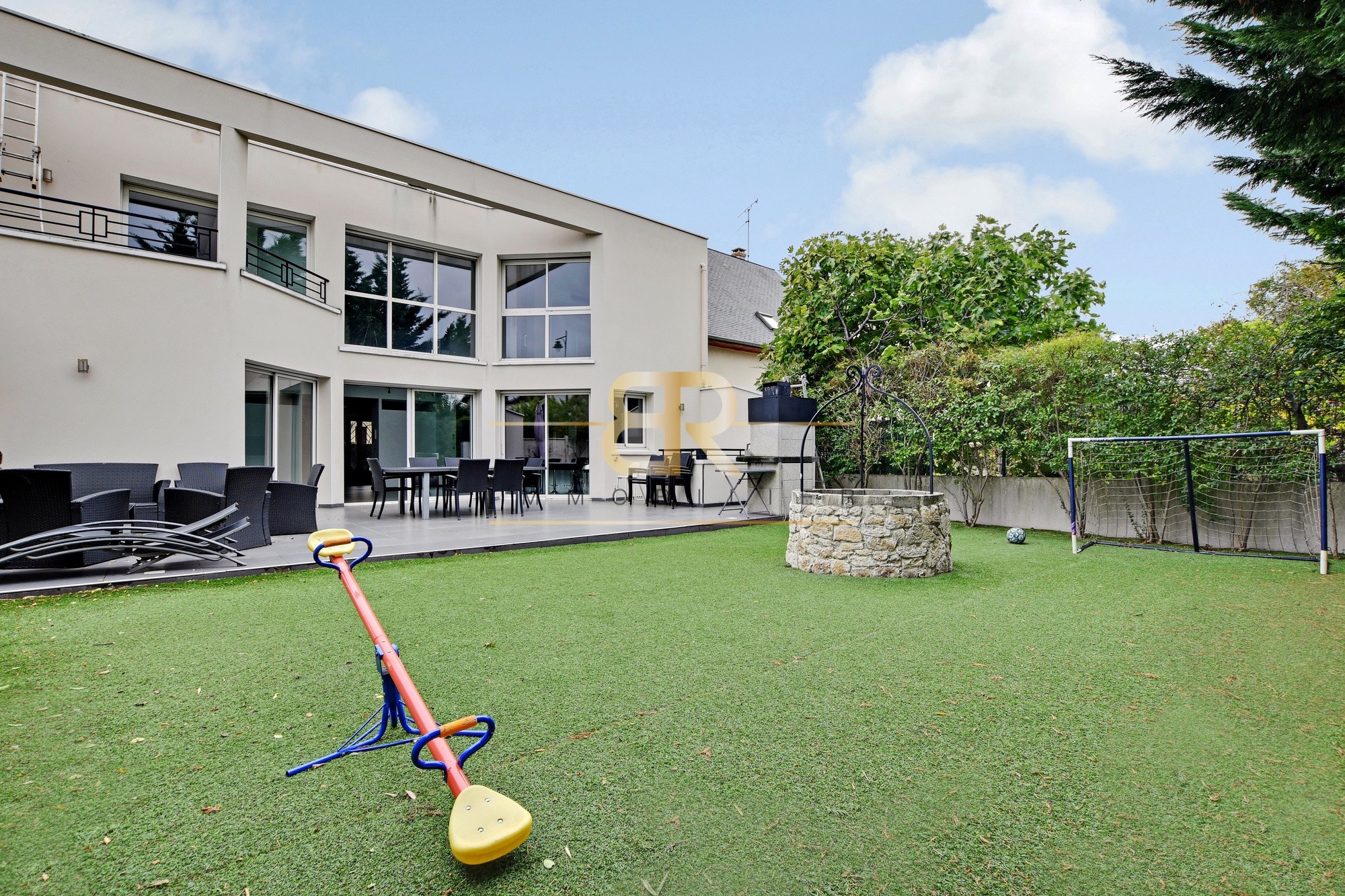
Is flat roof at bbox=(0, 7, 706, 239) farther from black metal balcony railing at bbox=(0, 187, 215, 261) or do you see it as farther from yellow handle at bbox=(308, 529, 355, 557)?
yellow handle at bbox=(308, 529, 355, 557)

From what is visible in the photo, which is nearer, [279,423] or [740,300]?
[279,423]

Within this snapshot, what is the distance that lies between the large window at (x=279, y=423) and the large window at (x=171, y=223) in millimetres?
2113

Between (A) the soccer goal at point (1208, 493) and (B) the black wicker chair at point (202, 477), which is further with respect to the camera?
(B) the black wicker chair at point (202, 477)

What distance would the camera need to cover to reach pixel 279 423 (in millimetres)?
9617

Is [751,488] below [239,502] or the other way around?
below

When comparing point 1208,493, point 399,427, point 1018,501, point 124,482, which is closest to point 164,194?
point 399,427

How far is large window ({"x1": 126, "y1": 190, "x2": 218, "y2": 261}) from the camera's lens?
30.1 feet

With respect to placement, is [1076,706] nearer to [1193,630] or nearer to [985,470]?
[1193,630]

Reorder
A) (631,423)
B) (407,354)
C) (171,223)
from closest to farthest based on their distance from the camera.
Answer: (171,223), (407,354), (631,423)

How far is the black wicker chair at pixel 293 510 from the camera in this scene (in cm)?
706

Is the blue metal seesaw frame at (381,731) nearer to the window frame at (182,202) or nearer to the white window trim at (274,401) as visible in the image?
the white window trim at (274,401)

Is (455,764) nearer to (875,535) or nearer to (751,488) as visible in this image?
(875,535)

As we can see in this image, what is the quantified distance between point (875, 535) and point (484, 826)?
4523 millimetres

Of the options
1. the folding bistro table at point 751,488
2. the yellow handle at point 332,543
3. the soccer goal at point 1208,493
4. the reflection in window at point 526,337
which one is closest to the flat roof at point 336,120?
the reflection in window at point 526,337
